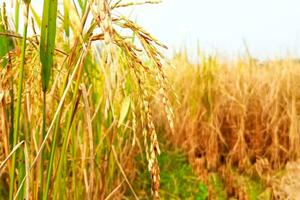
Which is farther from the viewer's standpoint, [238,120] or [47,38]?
[238,120]

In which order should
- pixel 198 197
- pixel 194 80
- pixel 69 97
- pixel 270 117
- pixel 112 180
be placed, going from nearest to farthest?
pixel 69 97 → pixel 112 180 → pixel 198 197 → pixel 270 117 → pixel 194 80

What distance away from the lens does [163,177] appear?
10.9 ft

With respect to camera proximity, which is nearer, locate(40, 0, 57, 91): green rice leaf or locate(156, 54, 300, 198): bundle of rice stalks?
locate(40, 0, 57, 91): green rice leaf

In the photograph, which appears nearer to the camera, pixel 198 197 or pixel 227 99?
pixel 198 197

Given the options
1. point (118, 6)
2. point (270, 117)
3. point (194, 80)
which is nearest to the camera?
point (118, 6)

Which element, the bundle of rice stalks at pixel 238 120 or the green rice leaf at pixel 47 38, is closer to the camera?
the green rice leaf at pixel 47 38

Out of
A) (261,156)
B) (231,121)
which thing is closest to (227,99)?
(231,121)

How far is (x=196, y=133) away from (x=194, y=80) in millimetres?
439

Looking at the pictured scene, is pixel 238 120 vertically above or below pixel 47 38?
below

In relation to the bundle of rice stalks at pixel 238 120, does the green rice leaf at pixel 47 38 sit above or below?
above

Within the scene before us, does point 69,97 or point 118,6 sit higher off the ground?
point 118,6

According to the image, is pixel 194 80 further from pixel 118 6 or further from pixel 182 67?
pixel 118 6

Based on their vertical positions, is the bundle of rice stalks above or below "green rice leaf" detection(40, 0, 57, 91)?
below

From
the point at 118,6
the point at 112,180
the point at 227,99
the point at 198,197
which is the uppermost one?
the point at 118,6
